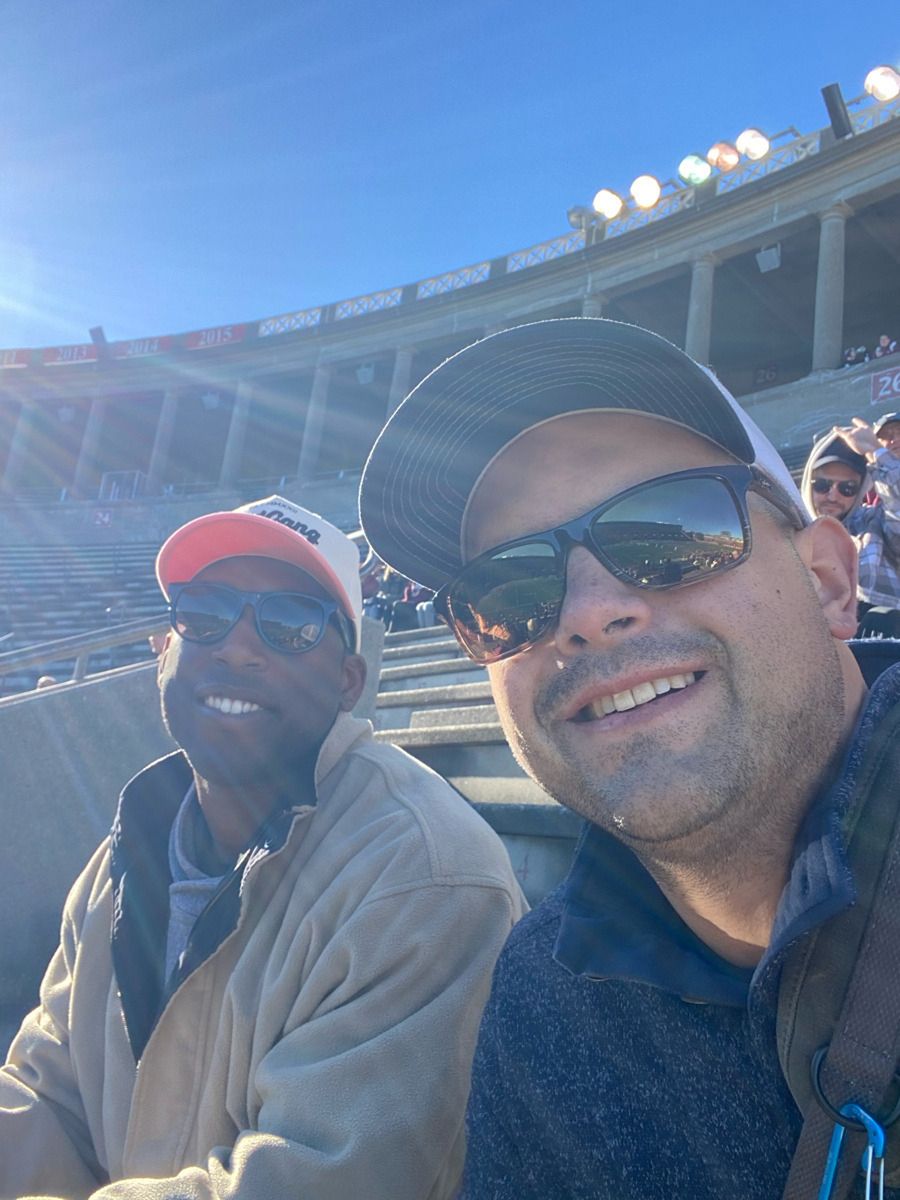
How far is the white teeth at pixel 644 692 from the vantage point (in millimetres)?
1419

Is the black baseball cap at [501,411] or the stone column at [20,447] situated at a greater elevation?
the stone column at [20,447]

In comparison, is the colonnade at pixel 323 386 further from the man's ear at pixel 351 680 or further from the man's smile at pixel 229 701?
the man's smile at pixel 229 701

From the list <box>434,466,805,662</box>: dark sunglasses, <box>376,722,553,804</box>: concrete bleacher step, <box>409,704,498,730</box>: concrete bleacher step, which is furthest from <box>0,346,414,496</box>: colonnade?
<box>434,466,805,662</box>: dark sunglasses

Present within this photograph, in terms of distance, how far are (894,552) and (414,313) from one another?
26.0 meters

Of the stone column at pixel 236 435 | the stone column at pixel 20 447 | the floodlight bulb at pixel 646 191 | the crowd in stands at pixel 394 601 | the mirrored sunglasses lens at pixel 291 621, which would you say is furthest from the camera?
the stone column at pixel 20 447

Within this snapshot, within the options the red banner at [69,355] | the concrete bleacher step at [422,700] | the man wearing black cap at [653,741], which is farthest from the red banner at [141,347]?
the man wearing black cap at [653,741]

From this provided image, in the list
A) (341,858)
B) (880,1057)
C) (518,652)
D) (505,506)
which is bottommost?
(341,858)

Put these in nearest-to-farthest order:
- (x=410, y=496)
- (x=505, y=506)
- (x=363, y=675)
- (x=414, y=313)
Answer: (x=505, y=506) → (x=410, y=496) → (x=363, y=675) → (x=414, y=313)

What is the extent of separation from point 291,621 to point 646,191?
968 inches

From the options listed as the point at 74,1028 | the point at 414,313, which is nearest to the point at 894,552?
the point at 74,1028

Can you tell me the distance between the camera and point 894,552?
168 inches

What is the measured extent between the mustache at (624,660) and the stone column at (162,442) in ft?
110

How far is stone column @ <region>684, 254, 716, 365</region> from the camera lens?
70.8 feet

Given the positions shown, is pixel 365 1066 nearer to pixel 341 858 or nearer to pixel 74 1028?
pixel 341 858
